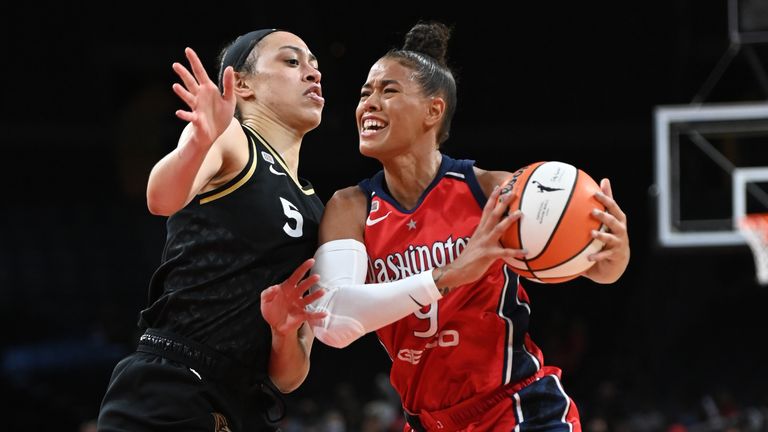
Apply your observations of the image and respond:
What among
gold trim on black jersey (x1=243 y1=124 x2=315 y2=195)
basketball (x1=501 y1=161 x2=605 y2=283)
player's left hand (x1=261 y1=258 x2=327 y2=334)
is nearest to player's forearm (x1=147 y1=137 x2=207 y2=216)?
player's left hand (x1=261 y1=258 x2=327 y2=334)

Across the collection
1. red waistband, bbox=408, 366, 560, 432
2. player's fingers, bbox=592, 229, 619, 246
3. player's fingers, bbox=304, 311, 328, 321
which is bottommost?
red waistband, bbox=408, 366, 560, 432

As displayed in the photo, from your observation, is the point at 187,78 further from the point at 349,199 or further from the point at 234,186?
the point at 349,199

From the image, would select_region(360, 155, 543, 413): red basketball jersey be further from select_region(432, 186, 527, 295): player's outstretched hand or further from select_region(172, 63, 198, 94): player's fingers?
select_region(172, 63, 198, 94): player's fingers

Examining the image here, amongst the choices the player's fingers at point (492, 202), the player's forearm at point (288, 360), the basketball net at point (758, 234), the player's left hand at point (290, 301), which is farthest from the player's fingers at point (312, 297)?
the basketball net at point (758, 234)

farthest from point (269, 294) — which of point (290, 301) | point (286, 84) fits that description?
point (286, 84)

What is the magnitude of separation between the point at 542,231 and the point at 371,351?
11.4 metres

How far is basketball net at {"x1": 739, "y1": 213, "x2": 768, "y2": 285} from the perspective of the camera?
338 inches

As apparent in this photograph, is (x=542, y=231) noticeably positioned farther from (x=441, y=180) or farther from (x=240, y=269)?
(x=240, y=269)

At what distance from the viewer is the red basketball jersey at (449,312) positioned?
3.69m

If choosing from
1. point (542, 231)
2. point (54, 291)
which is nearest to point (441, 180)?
point (542, 231)

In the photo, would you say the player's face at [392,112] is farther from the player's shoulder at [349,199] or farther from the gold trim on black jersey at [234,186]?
the gold trim on black jersey at [234,186]

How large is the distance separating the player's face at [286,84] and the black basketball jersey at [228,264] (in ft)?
1.14

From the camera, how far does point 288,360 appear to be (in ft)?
12.4

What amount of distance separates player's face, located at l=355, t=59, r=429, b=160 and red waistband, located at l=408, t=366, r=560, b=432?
956mm
